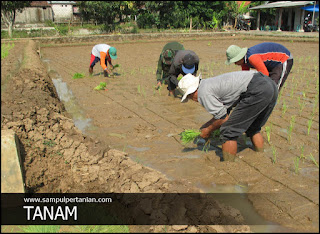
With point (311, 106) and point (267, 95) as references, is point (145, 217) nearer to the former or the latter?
point (267, 95)

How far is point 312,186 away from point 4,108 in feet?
9.88

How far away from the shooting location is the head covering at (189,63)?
15.8ft

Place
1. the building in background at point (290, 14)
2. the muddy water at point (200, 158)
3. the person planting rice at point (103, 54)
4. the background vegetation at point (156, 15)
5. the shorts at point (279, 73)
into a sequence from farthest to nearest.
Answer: the background vegetation at point (156, 15), the building in background at point (290, 14), the person planting rice at point (103, 54), the shorts at point (279, 73), the muddy water at point (200, 158)

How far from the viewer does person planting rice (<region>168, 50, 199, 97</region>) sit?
4859 mm

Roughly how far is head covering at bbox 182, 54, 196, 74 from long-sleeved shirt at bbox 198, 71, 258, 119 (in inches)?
→ 73.7

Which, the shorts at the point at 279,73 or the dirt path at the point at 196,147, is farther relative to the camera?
the shorts at the point at 279,73

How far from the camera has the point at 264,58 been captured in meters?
3.66

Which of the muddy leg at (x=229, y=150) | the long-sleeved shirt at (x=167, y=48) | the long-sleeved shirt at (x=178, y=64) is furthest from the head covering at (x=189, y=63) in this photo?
the muddy leg at (x=229, y=150)

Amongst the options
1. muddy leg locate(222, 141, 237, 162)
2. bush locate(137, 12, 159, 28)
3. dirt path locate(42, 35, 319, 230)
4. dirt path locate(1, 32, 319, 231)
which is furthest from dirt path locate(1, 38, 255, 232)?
bush locate(137, 12, 159, 28)

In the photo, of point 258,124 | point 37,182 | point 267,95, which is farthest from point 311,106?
point 37,182

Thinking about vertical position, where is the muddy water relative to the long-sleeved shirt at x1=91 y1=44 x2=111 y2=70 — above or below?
below

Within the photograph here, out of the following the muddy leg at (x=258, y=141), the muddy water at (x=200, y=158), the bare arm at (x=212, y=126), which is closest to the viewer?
the muddy water at (x=200, y=158)

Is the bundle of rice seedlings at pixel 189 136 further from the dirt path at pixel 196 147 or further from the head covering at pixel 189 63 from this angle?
the head covering at pixel 189 63

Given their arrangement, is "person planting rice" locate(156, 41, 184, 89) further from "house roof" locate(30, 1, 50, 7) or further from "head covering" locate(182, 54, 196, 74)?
"house roof" locate(30, 1, 50, 7)
